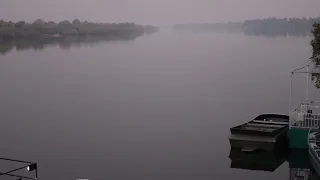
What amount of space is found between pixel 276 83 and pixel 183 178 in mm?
23101

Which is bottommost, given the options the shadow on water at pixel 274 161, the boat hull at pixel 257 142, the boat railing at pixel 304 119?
the shadow on water at pixel 274 161

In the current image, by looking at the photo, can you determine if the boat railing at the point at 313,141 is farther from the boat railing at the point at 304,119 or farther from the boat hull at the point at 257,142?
the boat hull at the point at 257,142

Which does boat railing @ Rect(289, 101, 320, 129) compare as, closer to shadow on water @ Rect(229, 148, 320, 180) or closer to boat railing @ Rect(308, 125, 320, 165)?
boat railing @ Rect(308, 125, 320, 165)

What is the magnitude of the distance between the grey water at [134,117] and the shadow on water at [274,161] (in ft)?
0.85

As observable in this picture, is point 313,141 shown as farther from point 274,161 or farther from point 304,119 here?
point 274,161

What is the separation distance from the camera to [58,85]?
3800 centimetres

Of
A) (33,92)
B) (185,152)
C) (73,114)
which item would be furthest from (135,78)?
(185,152)

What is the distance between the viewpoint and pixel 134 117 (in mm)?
24938

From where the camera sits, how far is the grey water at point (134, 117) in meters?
15.8

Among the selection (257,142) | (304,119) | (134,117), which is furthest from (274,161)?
(134,117)

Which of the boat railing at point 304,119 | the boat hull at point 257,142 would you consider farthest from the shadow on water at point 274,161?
the boat railing at point 304,119

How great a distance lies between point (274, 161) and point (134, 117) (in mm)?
10748

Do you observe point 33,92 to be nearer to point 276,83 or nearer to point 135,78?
point 135,78

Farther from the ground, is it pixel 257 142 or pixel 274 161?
pixel 257 142
